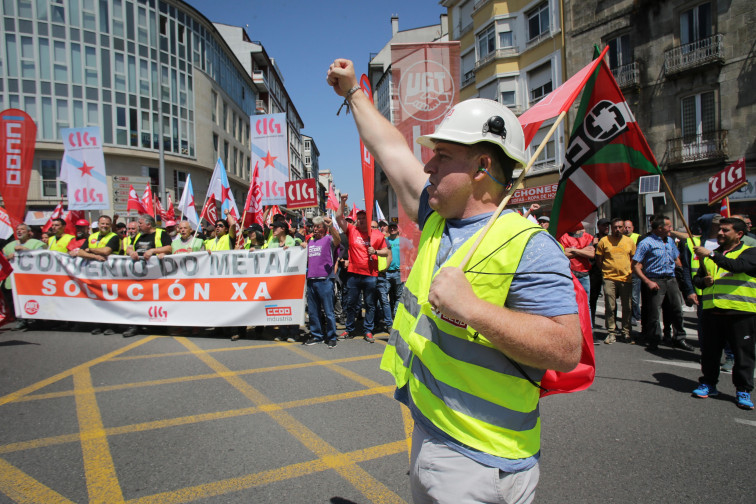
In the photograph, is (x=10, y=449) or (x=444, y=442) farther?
(x=10, y=449)

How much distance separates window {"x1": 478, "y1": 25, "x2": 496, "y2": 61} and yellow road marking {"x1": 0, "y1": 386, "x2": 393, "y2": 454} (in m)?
26.0

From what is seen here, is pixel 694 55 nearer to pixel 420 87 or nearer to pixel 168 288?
pixel 420 87

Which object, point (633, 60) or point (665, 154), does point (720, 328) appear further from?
point (633, 60)

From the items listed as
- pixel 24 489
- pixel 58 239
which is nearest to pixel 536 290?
pixel 24 489

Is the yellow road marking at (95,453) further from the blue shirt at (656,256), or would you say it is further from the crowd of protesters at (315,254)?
the blue shirt at (656,256)

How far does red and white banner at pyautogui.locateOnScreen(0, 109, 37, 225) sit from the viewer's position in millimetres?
7352

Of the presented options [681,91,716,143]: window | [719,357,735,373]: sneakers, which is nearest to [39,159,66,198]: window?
[719,357,735,373]: sneakers

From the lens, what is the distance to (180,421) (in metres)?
3.99

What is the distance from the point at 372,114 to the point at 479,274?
113cm

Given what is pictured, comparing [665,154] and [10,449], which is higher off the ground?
[665,154]

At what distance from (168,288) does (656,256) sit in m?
8.17

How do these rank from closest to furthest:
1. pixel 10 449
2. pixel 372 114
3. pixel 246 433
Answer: pixel 372 114 → pixel 10 449 → pixel 246 433

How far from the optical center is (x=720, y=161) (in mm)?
16828

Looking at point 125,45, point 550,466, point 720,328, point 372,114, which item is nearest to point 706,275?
point 720,328
